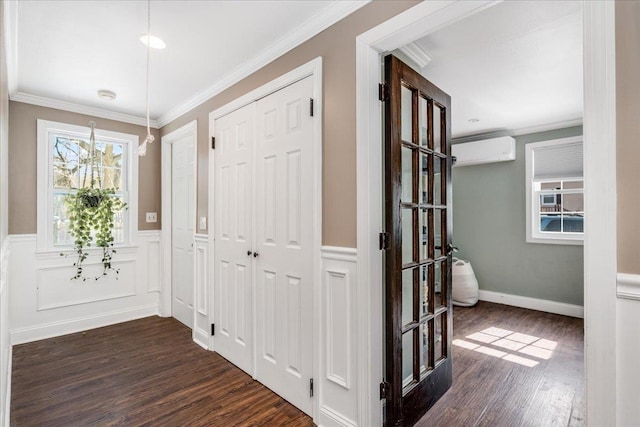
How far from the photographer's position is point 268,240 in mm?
2240

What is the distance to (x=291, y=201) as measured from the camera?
6.78 ft

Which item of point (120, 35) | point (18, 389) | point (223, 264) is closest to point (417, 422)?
point (223, 264)

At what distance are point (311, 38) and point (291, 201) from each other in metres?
1.05

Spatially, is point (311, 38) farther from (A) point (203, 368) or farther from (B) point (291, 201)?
(A) point (203, 368)

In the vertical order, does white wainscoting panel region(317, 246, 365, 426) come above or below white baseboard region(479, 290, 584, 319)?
above

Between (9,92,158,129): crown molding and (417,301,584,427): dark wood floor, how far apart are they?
424cm


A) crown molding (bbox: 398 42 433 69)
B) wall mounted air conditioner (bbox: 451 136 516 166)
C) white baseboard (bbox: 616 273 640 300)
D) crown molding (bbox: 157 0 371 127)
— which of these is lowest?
white baseboard (bbox: 616 273 640 300)

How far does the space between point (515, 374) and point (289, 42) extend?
3.04 meters

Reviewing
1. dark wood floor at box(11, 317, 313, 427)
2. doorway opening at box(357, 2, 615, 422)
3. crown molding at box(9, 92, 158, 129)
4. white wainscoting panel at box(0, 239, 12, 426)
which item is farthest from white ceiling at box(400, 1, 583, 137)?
crown molding at box(9, 92, 158, 129)

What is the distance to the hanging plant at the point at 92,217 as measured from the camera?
340cm

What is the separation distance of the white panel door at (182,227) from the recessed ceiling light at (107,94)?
2.53ft

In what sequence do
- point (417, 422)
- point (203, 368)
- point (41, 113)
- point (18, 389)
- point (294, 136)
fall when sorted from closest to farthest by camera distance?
point (417, 422), point (294, 136), point (18, 389), point (203, 368), point (41, 113)

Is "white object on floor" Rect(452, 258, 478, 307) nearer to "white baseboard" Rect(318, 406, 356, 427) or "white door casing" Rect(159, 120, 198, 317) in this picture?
"white baseboard" Rect(318, 406, 356, 427)

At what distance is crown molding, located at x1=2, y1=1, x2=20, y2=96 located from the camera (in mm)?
1718
